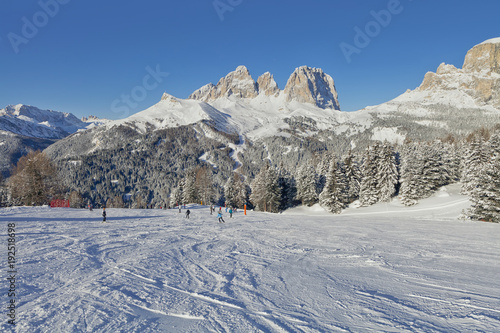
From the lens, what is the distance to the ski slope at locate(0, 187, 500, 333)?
5023 millimetres

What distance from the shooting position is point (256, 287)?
711cm

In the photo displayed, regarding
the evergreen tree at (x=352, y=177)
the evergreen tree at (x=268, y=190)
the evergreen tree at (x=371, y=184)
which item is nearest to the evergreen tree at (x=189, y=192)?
the evergreen tree at (x=268, y=190)

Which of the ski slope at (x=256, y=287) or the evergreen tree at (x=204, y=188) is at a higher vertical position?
the evergreen tree at (x=204, y=188)

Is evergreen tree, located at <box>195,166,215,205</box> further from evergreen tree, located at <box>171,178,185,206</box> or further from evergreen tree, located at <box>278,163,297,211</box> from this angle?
evergreen tree, located at <box>278,163,297,211</box>

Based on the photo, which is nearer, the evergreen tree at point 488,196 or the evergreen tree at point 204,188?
the evergreen tree at point 488,196

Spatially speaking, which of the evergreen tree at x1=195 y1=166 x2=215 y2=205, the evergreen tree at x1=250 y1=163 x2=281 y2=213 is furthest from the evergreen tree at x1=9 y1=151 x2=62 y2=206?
→ the evergreen tree at x1=250 y1=163 x2=281 y2=213

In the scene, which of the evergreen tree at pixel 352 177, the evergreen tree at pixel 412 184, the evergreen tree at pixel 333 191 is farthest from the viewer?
the evergreen tree at pixel 352 177

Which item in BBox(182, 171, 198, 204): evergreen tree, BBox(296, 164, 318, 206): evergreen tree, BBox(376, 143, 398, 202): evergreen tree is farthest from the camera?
BBox(182, 171, 198, 204): evergreen tree

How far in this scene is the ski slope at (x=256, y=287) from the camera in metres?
5.02

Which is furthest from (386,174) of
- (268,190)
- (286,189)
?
(268,190)

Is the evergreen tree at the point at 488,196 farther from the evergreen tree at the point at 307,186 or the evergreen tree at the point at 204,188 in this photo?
the evergreen tree at the point at 204,188

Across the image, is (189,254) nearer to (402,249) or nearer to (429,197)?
(402,249)

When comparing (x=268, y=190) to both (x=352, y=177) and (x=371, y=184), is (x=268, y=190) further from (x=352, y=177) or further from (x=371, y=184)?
(x=371, y=184)

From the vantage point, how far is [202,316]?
5.35 meters
